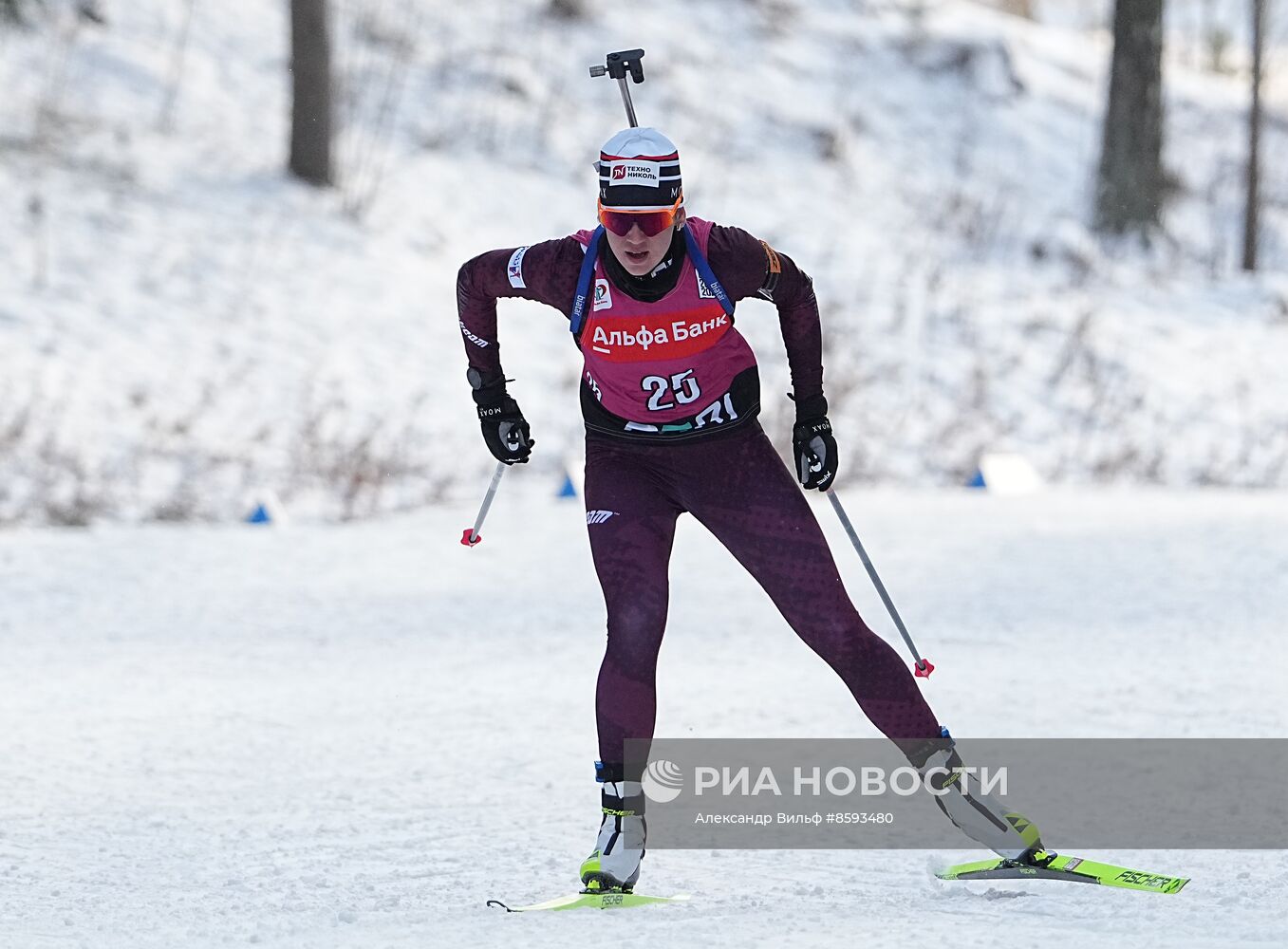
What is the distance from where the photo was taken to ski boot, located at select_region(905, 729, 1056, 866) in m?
4.14

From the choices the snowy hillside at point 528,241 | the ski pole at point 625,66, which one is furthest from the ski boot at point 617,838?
the snowy hillside at point 528,241

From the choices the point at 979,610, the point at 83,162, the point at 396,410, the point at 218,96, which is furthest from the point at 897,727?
the point at 218,96

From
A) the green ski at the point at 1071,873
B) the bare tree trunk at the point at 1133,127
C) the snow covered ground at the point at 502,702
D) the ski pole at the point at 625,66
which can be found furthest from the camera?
the bare tree trunk at the point at 1133,127

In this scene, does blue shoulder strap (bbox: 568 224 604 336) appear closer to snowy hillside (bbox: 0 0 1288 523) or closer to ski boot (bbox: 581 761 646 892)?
ski boot (bbox: 581 761 646 892)

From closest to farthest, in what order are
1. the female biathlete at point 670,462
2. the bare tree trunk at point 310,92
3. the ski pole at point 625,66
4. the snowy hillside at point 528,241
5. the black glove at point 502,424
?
the female biathlete at point 670,462 → the black glove at point 502,424 → the ski pole at point 625,66 → the snowy hillside at point 528,241 → the bare tree trunk at point 310,92

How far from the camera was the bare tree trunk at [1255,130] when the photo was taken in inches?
635

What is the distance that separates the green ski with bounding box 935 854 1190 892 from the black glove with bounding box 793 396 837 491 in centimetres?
100

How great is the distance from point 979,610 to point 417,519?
3.49 meters

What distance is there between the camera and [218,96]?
15.5 metres

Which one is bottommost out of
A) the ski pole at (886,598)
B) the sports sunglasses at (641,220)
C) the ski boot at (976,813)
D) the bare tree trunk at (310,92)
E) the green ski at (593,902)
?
the green ski at (593,902)

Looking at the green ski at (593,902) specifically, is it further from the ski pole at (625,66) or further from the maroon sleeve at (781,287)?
the ski pole at (625,66)

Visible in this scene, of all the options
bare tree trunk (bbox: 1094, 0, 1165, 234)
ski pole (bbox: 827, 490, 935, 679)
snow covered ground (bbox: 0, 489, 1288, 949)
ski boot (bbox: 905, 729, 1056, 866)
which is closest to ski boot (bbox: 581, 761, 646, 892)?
snow covered ground (bbox: 0, 489, 1288, 949)

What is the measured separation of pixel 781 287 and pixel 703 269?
0.24 metres

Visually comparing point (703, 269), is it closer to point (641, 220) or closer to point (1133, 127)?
point (641, 220)
